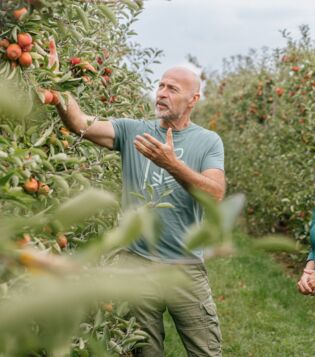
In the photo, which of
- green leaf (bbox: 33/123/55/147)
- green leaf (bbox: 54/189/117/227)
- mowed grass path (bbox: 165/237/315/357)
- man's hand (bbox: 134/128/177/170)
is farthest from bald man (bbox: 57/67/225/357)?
green leaf (bbox: 54/189/117/227)

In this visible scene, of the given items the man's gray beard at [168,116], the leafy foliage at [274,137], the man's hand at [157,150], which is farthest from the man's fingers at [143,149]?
the leafy foliage at [274,137]

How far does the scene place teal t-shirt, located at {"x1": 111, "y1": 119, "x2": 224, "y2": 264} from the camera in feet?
9.80

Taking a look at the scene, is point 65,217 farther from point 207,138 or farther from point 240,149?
point 240,149

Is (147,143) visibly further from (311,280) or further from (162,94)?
(311,280)

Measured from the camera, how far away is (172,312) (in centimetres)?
313

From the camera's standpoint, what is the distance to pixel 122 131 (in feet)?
10.3

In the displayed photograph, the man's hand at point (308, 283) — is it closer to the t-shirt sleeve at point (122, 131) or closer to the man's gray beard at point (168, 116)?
the man's gray beard at point (168, 116)

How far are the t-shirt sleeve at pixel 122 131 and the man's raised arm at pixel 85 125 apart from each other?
32mm

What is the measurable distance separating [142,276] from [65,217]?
8cm

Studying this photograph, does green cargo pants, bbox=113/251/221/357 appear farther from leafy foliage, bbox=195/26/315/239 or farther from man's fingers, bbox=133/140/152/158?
leafy foliage, bbox=195/26/315/239

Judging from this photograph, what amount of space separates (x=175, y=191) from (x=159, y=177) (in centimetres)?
11

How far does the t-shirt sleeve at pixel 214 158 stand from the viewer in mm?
2955

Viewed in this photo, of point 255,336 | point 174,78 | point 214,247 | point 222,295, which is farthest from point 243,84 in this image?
point 214,247

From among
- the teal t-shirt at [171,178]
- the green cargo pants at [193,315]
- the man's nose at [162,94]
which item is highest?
the man's nose at [162,94]
